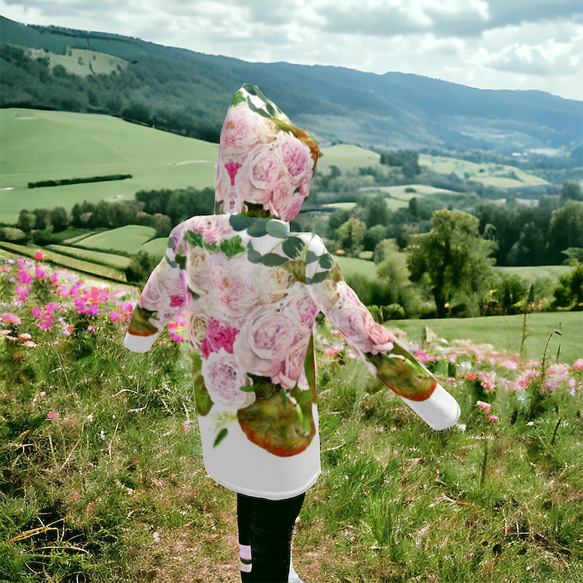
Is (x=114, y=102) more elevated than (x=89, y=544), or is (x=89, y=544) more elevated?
(x=114, y=102)

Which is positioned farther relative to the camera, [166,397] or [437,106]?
[437,106]

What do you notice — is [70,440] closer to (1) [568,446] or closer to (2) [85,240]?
(1) [568,446]

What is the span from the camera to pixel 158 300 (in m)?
1.65

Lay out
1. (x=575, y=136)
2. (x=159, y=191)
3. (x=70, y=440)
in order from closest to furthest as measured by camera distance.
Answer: (x=70, y=440)
(x=159, y=191)
(x=575, y=136)

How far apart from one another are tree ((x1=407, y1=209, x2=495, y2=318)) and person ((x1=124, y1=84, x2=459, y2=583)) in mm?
3753

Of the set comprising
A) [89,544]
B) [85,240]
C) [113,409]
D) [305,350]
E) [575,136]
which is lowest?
[89,544]

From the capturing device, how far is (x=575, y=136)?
6.15m

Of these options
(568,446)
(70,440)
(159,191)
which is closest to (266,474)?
(70,440)

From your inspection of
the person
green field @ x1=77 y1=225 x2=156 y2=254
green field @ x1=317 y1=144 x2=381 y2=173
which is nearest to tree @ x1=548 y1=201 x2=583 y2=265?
green field @ x1=317 y1=144 x2=381 y2=173

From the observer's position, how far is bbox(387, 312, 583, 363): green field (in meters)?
4.20

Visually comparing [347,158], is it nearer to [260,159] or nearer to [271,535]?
[260,159]

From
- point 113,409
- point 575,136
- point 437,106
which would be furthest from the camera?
point 437,106

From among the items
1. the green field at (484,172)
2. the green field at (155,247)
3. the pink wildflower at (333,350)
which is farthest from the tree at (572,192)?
the green field at (155,247)

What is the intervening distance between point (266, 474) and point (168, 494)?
1.07 m
